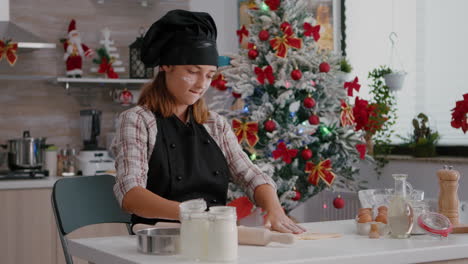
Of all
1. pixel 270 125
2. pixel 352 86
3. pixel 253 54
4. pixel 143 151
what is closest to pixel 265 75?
pixel 253 54

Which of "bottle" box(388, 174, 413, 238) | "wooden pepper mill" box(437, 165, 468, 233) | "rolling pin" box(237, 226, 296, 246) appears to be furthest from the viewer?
"wooden pepper mill" box(437, 165, 468, 233)

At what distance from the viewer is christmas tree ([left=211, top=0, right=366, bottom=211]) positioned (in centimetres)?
416

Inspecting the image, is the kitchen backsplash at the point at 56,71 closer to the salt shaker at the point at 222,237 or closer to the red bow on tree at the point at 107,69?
the red bow on tree at the point at 107,69

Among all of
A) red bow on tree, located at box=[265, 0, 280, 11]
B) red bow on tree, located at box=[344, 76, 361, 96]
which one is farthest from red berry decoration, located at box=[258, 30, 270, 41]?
red bow on tree, located at box=[344, 76, 361, 96]

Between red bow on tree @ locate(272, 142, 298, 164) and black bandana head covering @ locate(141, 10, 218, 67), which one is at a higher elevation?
black bandana head covering @ locate(141, 10, 218, 67)

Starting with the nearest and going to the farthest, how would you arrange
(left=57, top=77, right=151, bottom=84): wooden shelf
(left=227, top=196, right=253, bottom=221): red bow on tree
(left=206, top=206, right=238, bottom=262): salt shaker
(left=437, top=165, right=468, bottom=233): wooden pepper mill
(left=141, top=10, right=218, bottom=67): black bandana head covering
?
(left=206, top=206, right=238, bottom=262): salt shaker → (left=437, top=165, right=468, bottom=233): wooden pepper mill → (left=141, top=10, right=218, bottom=67): black bandana head covering → (left=227, top=196, right=253, bottom=221): red bow on tree → (left=57, top=77, right=151, bottom=84): wooden shelf

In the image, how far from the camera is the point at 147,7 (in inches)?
202

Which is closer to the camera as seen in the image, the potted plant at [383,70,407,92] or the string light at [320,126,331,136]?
the string light at [320,126,331,136]

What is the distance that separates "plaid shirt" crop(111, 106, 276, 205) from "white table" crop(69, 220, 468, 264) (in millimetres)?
250

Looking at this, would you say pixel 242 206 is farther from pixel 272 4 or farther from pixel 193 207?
pixel 193 207

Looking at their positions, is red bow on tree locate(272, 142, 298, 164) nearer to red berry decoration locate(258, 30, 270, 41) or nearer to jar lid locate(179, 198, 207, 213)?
red berry decoration locate(258, 30, 270, 41)

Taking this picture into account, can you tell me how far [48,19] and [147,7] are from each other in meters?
0.69

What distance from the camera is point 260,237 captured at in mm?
1806

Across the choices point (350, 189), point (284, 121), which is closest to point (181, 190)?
point (284, 121)
